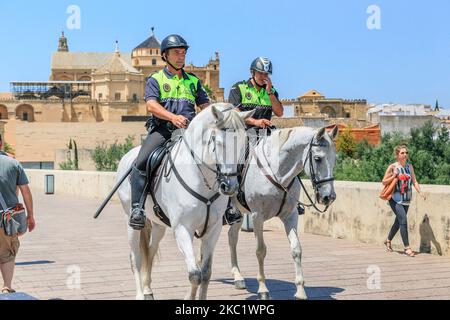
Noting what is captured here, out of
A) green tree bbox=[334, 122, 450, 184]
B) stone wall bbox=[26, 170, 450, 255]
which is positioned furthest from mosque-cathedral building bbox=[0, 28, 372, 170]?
stone wall bbox=[26, 170, 450, 255]

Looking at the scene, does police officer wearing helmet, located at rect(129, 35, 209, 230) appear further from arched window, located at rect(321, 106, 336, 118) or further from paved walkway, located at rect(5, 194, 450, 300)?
arched window, located at rect(321, 106, 336, 118)

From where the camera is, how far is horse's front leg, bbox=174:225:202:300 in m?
6.07

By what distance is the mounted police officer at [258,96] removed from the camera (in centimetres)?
838

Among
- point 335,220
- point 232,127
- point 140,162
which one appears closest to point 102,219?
point 335,220

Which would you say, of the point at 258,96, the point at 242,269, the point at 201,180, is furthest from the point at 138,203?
the point at 242,269

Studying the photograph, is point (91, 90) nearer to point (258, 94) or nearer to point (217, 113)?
point (258, 94)

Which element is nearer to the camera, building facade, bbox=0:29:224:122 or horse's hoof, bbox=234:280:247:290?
horse's hoof, bbox=234:280:247:290

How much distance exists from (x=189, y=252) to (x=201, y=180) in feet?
2.02

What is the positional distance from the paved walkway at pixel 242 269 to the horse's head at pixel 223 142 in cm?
220

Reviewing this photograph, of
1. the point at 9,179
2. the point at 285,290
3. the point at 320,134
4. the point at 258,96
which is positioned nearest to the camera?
the point at 9,179

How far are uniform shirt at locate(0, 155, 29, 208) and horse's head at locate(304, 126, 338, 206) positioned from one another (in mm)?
2887

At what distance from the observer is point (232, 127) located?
228 inches

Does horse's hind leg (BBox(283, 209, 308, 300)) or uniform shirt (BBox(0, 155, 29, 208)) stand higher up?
uniform shirt (BBox(0, 155, 29, 208))

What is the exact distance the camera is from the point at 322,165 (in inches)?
291
